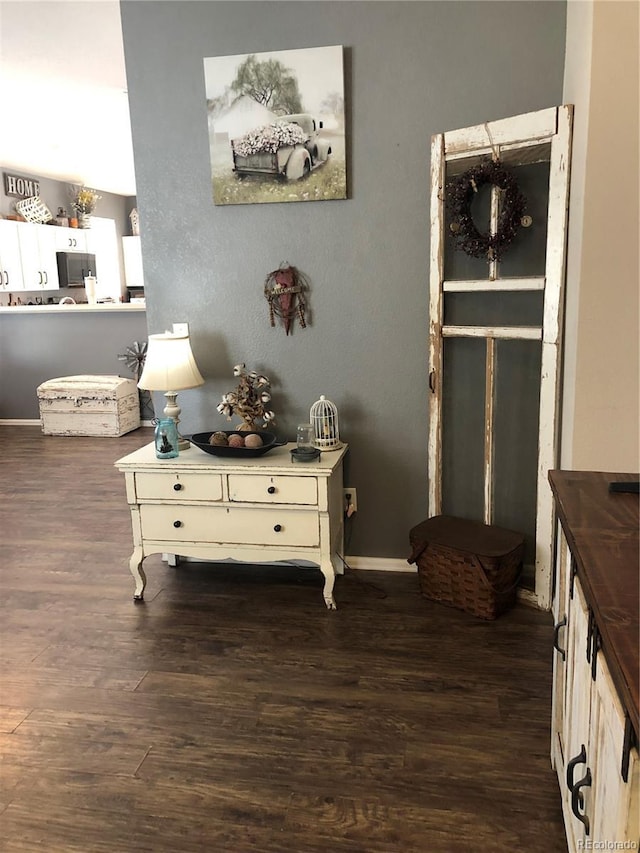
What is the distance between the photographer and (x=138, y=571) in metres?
3.09

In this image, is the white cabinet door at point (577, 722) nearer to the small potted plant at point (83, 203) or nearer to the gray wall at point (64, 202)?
the gray wall at point (64, 202)

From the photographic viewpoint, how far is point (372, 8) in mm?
2812

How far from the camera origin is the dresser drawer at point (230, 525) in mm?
2904

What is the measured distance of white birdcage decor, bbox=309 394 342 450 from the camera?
3068mm

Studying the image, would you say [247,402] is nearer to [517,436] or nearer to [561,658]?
[517,436]

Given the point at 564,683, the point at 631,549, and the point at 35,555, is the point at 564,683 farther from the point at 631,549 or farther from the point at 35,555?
the point at 35,555

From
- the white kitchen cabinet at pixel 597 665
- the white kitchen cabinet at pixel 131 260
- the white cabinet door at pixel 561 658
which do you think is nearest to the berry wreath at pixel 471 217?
the white kitchen cabinet at pixel 597 665

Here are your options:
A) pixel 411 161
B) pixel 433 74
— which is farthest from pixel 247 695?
pixel 433 74

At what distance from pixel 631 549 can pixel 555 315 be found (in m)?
1.47

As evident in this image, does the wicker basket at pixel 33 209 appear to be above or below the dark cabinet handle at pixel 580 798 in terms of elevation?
above

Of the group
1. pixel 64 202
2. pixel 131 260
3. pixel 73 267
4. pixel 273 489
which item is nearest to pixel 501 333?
pixel 273 489

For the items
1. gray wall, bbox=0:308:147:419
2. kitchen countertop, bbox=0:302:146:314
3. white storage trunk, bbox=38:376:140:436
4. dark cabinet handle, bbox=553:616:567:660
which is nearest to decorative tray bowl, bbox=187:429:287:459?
dark cabinet handle, bbox=553:616:567:660

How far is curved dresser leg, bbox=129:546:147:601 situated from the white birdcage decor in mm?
927

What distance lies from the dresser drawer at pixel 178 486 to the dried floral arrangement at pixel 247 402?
35 centimetres
